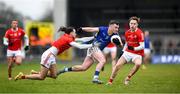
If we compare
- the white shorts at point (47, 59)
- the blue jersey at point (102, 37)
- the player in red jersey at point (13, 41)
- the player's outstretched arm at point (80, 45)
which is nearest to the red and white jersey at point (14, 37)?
the player in red jersey at point (13, 41)

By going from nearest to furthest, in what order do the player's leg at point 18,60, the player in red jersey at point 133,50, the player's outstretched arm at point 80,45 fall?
the player's outstretched arm at point 80,45 → the player in red jersey at point 133,50 → the player's leg at point 18,60

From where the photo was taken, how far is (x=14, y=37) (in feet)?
75.6

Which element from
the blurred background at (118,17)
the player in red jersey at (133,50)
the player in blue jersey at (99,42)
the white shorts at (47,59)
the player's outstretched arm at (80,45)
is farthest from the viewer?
the blurred background at (118,17)

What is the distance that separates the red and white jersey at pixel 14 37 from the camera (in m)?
22.9

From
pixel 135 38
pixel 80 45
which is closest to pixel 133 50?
pixel 135 38

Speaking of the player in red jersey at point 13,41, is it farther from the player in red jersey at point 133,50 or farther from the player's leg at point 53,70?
the player in red jersey at point 133,50

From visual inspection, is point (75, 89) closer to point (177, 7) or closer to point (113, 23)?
point (113, 23)

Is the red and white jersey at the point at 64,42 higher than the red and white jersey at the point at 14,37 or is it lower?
higher

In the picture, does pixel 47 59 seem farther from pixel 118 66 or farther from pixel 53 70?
pixel 118 66

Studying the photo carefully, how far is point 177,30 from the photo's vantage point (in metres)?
54.3

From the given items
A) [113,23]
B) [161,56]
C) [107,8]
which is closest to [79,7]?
[107,8]

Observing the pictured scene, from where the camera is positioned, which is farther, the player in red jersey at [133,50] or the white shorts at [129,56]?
the white shorts at [129,56]

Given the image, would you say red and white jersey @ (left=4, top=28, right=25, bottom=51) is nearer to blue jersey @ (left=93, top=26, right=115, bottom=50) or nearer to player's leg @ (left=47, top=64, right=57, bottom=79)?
blue jersey @ (left=93, top=26, right=115, bottom=50)

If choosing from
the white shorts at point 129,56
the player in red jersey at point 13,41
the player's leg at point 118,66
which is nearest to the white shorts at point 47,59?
the player's leg at point 118,66
